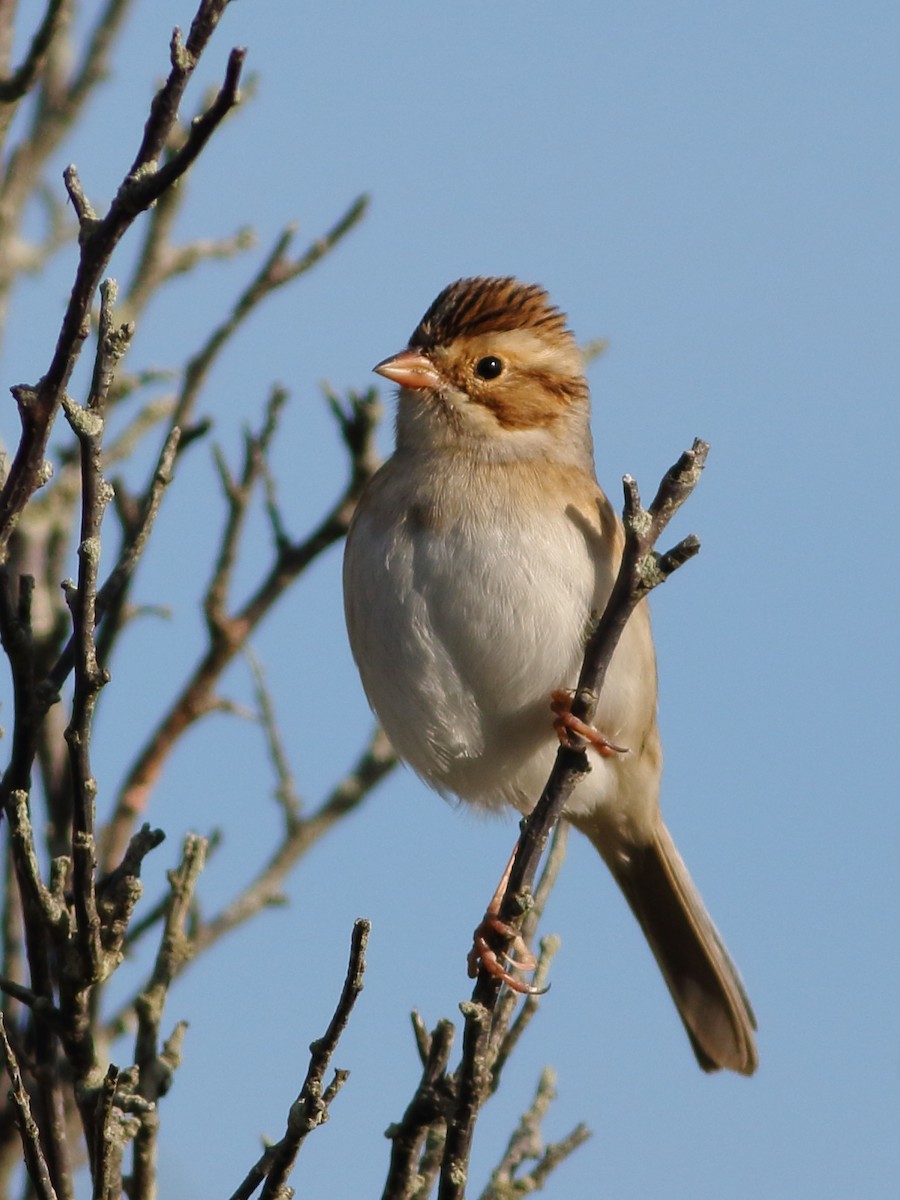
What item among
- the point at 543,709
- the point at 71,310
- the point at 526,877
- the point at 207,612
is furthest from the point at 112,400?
the point at 71,310

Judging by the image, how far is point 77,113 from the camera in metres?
5.34

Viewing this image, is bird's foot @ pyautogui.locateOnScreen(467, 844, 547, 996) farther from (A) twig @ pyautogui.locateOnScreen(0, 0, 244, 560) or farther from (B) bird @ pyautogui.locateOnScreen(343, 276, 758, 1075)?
(A) twig @ pyautogui.locateOnScreen(0, 0, 244, 560)

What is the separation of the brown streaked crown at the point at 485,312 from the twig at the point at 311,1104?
9.04 ft

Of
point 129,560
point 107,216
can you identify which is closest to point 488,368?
point 129,560

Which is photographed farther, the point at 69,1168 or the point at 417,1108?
the point at 417,1108

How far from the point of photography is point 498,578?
4.45 m

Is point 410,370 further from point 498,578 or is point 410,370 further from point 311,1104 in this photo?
point 311,1104

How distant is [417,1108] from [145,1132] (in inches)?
21.4

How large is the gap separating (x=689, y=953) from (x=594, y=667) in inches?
109

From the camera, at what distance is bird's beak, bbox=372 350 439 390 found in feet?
16.1

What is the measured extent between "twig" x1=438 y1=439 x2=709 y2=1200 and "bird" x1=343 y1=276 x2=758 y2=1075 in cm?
111

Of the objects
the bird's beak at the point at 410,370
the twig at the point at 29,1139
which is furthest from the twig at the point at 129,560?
the bird's beak at the point at 410,370

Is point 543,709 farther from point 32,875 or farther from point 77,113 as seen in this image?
point 77,113

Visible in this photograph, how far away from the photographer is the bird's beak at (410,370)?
4.90m
